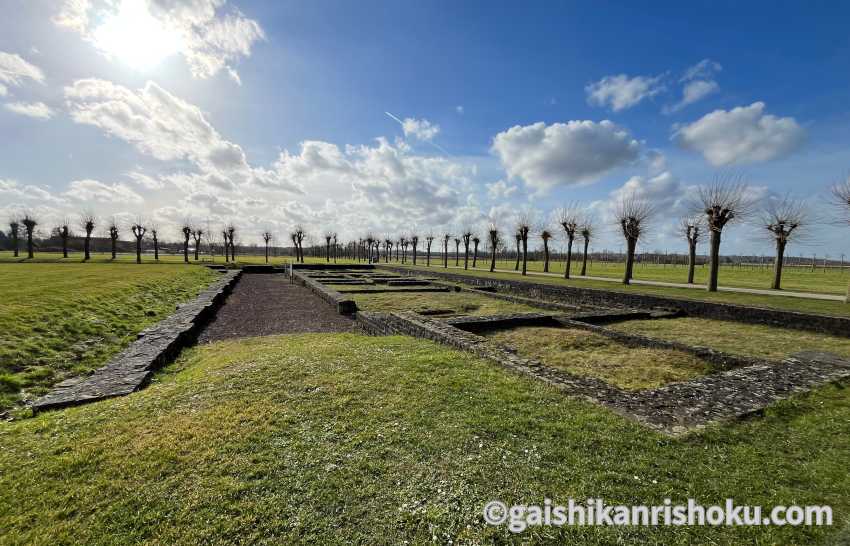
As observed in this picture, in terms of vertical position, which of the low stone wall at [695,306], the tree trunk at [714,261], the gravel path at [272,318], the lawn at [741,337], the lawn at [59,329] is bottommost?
the gravel path at [272,318]

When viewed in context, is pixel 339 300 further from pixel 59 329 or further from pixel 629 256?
pixel 629 256

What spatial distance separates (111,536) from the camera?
2.60 m

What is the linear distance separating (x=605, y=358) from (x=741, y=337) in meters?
5.60

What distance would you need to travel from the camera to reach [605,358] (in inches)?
318

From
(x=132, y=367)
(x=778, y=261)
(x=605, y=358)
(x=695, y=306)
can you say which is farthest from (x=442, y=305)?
(x=778, y=261)

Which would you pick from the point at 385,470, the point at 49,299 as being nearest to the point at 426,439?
the point at 385,470

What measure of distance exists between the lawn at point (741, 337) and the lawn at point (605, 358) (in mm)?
1713

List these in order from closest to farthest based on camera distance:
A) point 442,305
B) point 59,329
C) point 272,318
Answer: point 59,329 → point 272,318 → point 442,305

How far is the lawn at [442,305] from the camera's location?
1518 cm

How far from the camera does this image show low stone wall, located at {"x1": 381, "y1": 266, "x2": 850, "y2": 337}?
10.6 meters

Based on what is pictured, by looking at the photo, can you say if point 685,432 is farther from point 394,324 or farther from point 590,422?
point 394,324

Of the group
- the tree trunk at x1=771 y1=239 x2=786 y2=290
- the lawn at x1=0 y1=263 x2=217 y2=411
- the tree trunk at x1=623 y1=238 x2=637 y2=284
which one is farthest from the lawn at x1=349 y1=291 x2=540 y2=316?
the tree trunk at x1=771 y1=239 x2=786 y2=290

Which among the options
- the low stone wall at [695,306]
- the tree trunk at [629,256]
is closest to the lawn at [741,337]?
the low stone wall at [695,306]

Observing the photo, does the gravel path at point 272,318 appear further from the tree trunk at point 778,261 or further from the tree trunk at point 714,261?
the tree trunk at point 778,261
